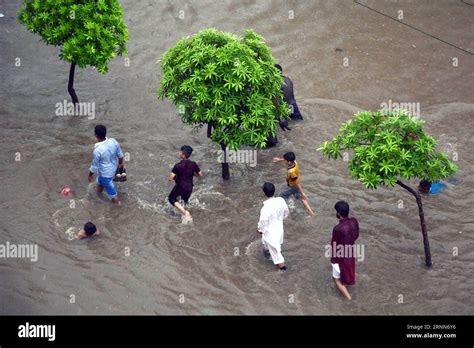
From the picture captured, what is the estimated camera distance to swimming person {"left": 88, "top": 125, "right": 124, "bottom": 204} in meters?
10.4

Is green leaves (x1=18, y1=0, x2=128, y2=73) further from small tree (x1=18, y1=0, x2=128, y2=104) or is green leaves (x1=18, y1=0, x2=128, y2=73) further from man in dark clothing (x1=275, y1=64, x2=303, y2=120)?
man in dark clothing (x1=275, y1=64, x2=303, y2=120)

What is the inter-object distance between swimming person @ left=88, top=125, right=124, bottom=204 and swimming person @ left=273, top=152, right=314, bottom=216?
2.76 meters

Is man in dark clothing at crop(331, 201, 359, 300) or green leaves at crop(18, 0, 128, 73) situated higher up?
green leaves at crop(18, 0, 128, 73)

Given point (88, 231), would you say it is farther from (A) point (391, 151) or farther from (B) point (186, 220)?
(A) point (391, 151)

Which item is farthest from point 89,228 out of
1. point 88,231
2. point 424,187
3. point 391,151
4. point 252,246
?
point 424,187

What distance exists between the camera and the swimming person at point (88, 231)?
10016 millimetres

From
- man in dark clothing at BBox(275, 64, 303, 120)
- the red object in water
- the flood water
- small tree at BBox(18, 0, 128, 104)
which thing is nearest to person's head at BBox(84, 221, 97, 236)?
the flood water

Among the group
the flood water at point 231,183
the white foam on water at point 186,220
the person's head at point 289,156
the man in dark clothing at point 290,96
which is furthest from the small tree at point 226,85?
the man in dark clothing at point 290,96

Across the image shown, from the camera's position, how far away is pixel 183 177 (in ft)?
34.2

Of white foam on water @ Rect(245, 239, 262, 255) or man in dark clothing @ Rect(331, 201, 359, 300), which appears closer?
man in dark clothing @ Rect(331, 201, 359, 300)

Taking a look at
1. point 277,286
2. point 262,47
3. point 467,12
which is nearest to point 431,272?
point 277,286

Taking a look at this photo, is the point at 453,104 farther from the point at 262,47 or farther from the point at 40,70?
the point at 40,70

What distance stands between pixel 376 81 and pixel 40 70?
7558 mm

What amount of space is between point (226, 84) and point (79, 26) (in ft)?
11.5
